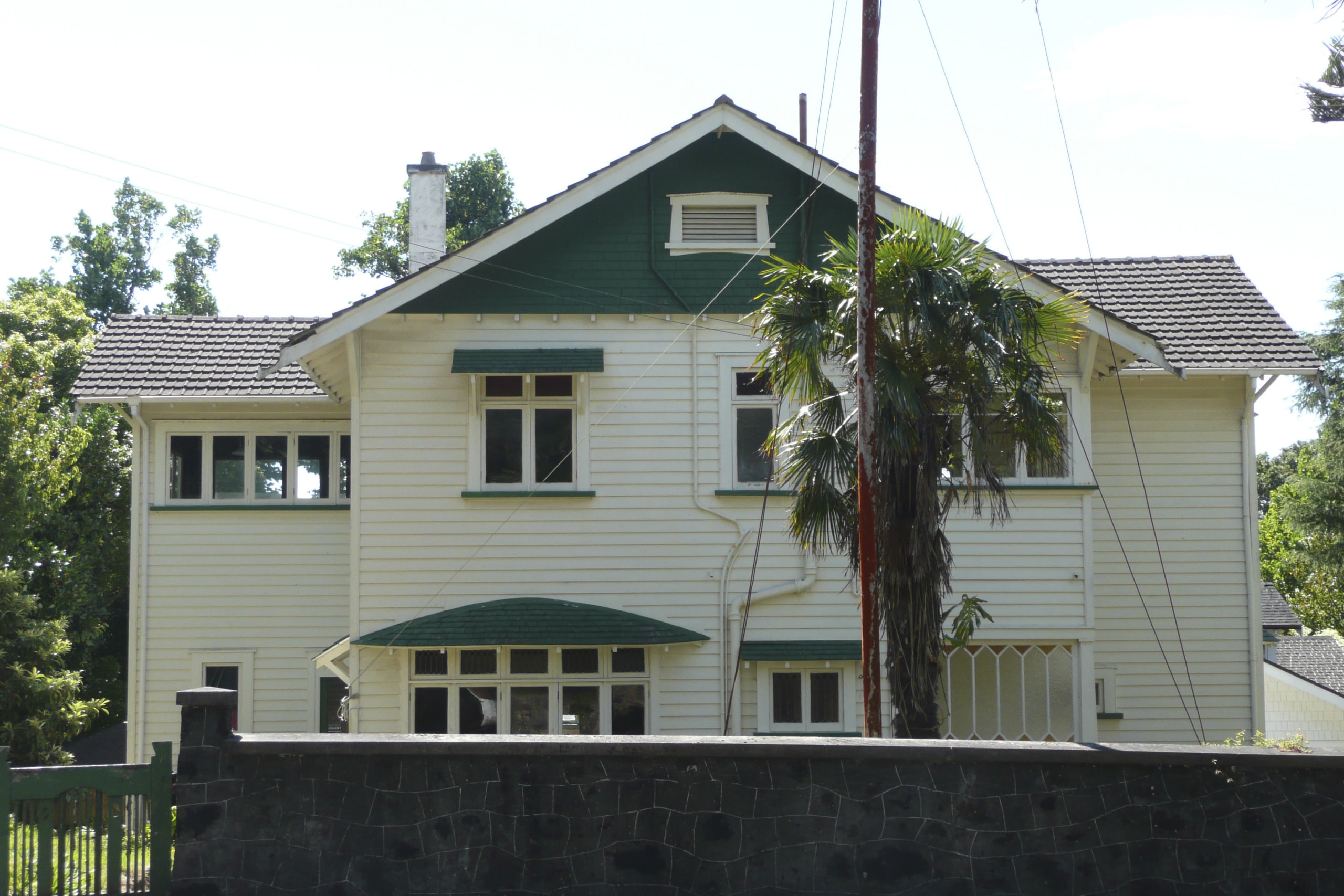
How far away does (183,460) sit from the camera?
53.1ft

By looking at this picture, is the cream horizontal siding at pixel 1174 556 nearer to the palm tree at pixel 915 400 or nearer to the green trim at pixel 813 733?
the green trim at pixel 813 733

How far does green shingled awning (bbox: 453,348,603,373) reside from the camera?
13.7 m

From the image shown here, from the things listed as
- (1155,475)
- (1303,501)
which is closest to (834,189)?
(1155,475)

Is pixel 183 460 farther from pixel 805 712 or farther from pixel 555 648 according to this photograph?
pixel 805 712

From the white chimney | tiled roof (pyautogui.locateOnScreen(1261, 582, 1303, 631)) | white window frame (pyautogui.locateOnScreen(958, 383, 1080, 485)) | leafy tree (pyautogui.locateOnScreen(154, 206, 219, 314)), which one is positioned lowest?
tiled roof (pyautogui.locateOnScreen(1261, 582, 1303, 631))

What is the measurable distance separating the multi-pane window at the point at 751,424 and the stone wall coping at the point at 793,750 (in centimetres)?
651

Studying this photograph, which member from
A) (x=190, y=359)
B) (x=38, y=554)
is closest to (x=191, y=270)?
(x=38, y=554)

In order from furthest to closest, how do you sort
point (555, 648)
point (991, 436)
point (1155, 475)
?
point (1155, 475), point (555, 648), point (991, 436)

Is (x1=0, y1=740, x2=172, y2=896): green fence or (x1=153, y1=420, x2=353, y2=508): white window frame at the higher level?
(x1=153, y1=420, x2=353, y2=508): white window frame

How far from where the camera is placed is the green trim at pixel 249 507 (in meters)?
15.9

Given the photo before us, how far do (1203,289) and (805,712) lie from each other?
322 inches

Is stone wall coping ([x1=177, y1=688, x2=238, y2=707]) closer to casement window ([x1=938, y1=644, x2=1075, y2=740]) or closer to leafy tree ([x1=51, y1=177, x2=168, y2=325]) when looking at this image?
casement window ([x1=938, y1=644, x2=1075, y2=740])

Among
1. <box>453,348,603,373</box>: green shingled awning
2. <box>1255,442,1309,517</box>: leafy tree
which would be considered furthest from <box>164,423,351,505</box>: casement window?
<box>1255,442,1309,517</box>: leafy tree

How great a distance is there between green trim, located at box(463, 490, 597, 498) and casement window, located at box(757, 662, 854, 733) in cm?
292
